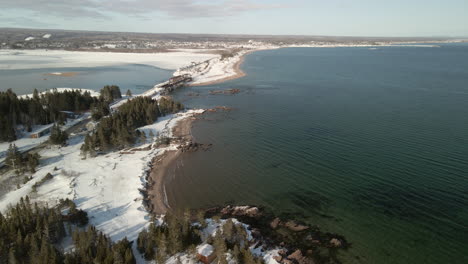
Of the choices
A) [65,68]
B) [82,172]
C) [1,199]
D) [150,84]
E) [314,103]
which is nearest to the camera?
[1,199]

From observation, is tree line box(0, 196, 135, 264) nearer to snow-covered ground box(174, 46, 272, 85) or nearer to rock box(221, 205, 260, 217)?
rock box(221, 205, 260, 217)

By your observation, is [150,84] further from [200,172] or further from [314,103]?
[200,172]

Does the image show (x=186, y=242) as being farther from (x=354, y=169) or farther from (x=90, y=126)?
(x=90, y=126)

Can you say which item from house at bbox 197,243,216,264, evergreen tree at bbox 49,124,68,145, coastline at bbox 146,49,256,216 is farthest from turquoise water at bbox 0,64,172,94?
house at bbox 197,243,216,264

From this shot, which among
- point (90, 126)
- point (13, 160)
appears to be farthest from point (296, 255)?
point (90, 126)

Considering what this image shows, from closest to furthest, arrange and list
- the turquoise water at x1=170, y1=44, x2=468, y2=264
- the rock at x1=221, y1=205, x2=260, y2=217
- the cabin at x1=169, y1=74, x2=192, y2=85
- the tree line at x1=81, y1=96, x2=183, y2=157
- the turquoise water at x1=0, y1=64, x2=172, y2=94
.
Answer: the turquoise water at x1=170, y1=44, x2=468, y2=264, the rock at x1=221, y1=205, x2=260, y2=217, the tree line at x1=81, y1=96, x2=183, y2=157, the turquoise water at x1=0, y1=64, x2=172, y2=94, the cabin at x1=169, y1=74, x2=192, y2=85

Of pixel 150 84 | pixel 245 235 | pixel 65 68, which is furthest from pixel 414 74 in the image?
pixel 65 68

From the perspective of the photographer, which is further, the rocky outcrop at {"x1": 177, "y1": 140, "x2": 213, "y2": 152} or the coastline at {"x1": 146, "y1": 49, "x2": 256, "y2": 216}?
the rocky outcrop at {"x1": 177, "y1": 140, "x2": 213, "y2": 152}
